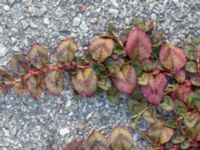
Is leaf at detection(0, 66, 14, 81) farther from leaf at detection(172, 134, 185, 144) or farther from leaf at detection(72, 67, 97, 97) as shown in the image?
leaf at detection(172, 134, 185, 144)

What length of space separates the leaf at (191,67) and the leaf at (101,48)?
0.79 feet

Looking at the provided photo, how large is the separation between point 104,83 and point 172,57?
0.22 meters

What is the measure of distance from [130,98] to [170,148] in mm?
196

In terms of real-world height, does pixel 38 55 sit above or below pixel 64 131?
above

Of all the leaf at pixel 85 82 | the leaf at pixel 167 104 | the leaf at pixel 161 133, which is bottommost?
the leaf at pixel 161 133

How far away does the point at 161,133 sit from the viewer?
6.54 ft

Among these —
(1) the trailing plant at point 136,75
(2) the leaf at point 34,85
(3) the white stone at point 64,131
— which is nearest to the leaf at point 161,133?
(1) the trailing plant at point 136,75

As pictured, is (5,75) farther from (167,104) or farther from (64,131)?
(167,104)

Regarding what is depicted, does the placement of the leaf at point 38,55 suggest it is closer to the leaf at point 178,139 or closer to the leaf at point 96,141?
the leaf at point 96,141

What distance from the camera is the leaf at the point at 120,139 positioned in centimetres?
199

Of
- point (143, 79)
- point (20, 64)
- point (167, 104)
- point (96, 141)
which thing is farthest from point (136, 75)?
point (20, 64)

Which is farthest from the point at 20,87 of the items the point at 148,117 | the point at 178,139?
the point at 178,139

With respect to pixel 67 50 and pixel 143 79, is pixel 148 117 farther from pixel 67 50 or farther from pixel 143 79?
pixel 67 50

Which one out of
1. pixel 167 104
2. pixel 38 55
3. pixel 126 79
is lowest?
pixel 167 104
